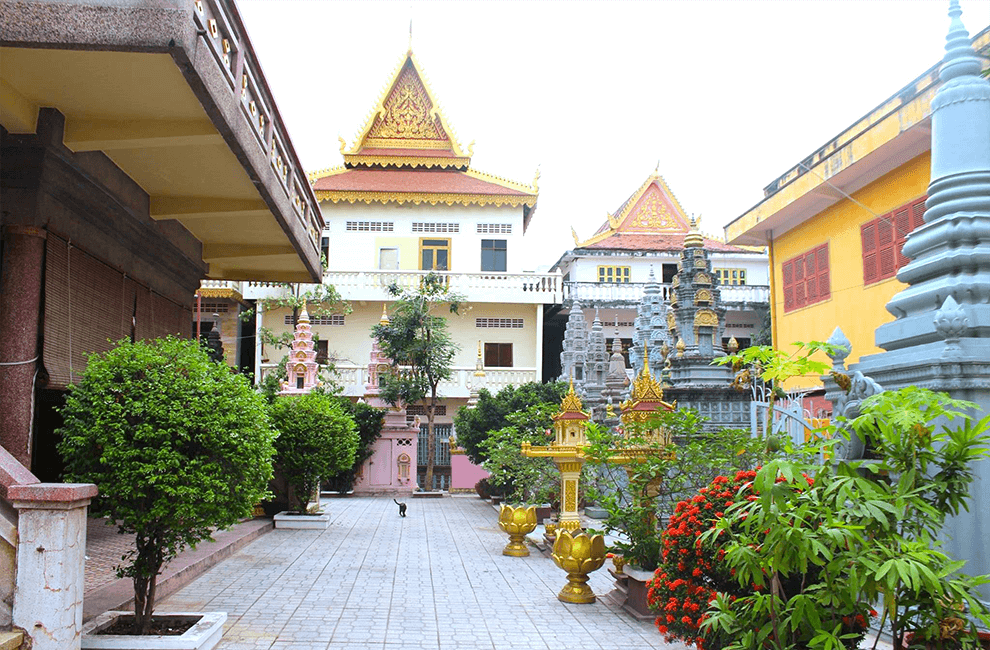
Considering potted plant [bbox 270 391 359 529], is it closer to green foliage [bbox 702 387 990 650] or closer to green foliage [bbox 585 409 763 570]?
green foliage [bbox 585 409 763 570]

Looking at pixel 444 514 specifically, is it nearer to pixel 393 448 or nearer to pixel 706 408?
pixel 393 448

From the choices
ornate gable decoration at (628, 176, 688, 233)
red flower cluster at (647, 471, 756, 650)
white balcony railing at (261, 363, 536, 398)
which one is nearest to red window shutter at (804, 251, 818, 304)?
white balcony railing at (261, 363, 536, 398)

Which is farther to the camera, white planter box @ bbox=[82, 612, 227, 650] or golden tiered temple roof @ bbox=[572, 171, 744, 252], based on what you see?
golden tiered temple roof @ bbox=[572, 171, 744, 252]

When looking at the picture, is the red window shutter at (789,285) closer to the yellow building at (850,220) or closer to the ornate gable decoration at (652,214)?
the yellow building at (850,220)

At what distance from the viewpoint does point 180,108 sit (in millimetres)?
5746

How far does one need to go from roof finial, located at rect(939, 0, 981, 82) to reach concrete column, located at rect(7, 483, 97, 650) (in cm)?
617

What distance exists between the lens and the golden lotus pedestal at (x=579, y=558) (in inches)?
286

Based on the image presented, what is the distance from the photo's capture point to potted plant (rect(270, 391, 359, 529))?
13031mm

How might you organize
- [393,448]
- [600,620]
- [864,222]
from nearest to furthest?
1. [600,620]
2. [864,222]
3. [393,448]

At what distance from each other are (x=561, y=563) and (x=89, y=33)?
558 centimetres

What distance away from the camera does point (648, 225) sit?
32.8 meters

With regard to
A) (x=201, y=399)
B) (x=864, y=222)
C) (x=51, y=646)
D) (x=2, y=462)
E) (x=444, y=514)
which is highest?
(x=864, y=222)

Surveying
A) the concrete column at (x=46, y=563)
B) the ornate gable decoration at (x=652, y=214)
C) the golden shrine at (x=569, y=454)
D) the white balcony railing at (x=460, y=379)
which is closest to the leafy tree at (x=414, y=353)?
the white balcony railing at (x=460, y=379)

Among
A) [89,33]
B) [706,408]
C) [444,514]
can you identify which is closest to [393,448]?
[444,514]
